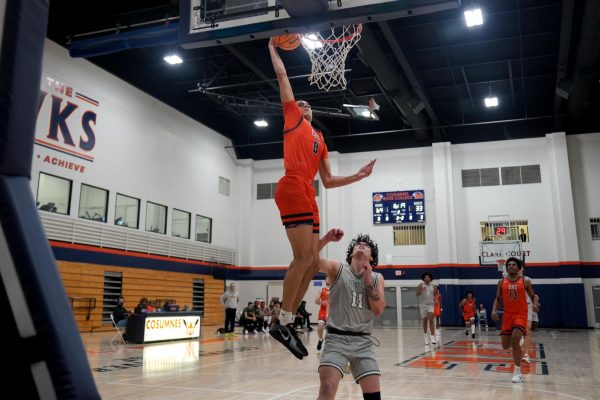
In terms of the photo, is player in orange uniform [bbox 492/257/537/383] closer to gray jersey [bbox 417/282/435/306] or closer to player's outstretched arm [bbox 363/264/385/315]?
player's outstretched arm [bbox 363/264/385/315]

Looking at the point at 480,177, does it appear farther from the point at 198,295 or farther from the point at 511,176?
the point at 198,295

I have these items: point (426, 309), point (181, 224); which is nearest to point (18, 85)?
point (426, 309)

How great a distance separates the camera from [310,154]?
468 cm

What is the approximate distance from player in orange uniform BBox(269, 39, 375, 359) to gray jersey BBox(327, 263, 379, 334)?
10.9 inches

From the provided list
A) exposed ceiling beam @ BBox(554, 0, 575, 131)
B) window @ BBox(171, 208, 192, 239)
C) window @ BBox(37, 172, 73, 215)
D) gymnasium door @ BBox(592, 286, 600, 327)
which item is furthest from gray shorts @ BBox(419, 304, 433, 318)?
gymnasium door @ BBox(592, 286, 600, 327)

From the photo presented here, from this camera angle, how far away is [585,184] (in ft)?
82.2

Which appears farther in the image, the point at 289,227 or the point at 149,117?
the point at 149,117

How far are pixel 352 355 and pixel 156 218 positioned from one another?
19.5 m

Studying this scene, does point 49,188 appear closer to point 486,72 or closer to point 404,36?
point 404,36

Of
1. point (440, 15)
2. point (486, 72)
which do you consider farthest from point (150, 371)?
point (486, 72)

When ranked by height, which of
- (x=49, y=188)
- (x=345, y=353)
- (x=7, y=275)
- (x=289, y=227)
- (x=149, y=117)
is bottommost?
(x=345, y=353)

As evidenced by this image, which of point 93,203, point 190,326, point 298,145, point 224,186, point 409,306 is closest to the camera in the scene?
point 298,145

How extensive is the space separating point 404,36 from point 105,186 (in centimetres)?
1253

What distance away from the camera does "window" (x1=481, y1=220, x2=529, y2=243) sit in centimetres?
2527
